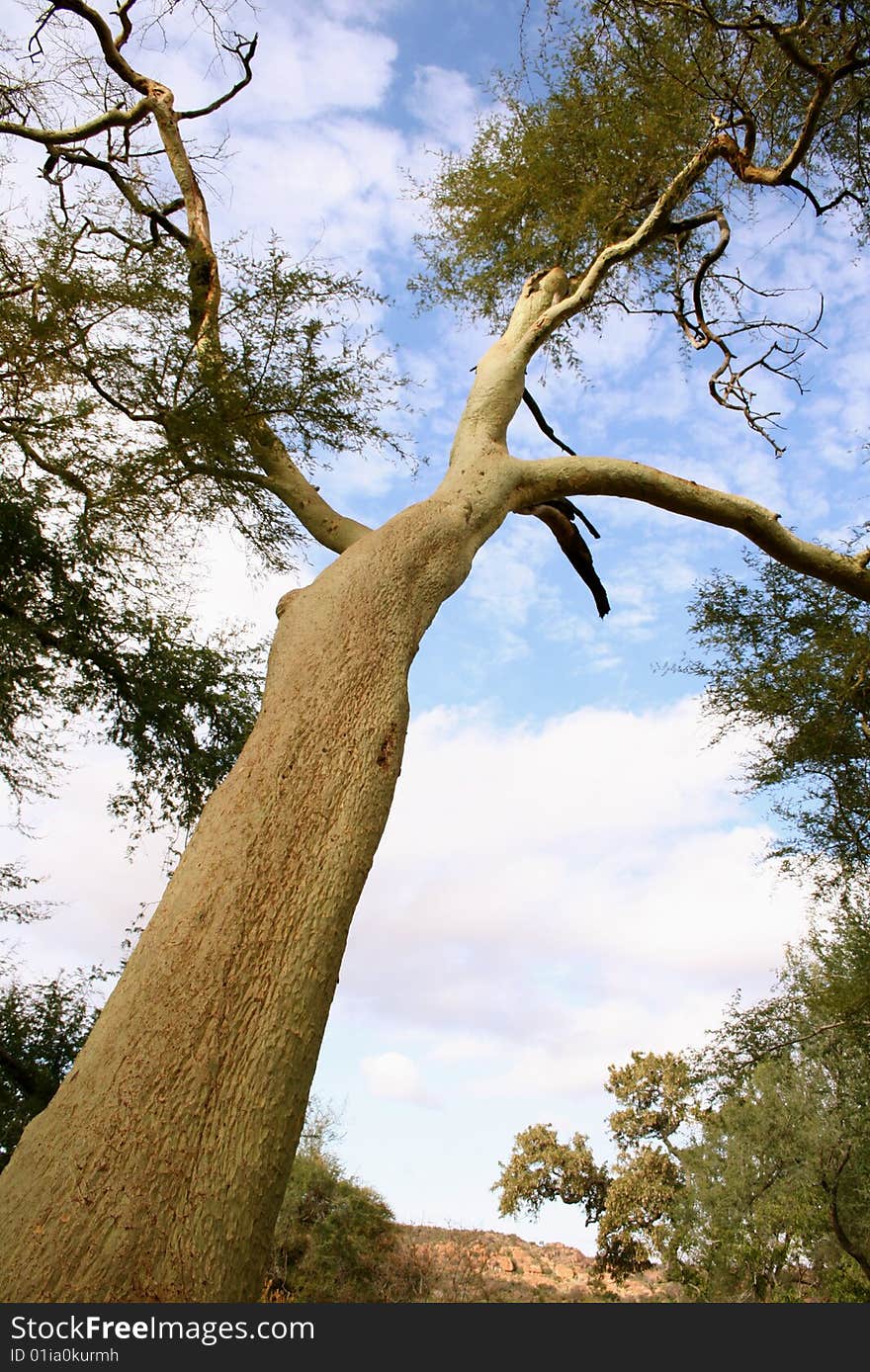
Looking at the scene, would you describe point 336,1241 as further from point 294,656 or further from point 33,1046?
point 294,656

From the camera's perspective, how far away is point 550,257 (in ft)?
25.9

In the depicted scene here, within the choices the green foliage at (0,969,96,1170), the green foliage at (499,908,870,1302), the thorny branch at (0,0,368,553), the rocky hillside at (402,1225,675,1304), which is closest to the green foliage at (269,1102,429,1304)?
the rocky hillside at (402,1225,675,1304)

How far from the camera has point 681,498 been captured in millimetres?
4812

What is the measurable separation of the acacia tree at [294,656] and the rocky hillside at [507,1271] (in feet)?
45.2

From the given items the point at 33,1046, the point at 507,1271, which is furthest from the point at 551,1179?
the point at 33,1046

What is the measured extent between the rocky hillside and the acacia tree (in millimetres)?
13782

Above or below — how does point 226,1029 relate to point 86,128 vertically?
below

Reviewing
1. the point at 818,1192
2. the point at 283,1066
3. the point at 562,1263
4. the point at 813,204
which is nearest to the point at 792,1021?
the point at 818,1192

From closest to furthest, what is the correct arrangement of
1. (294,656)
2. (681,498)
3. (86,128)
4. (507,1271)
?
1. (294,656)
2. (681,498)
3. (86,128)
4. (507,1271)

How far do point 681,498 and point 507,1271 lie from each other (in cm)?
1718

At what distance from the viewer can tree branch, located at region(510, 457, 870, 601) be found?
452cm

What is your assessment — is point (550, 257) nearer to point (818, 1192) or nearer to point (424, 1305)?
point (424, 1305)

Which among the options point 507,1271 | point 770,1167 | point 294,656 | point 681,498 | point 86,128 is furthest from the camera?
point 507,1271

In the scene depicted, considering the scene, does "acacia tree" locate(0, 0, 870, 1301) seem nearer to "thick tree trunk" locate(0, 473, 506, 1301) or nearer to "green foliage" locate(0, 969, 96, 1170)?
"thick tree trunk" locate(0, 473, 506, 1301)
